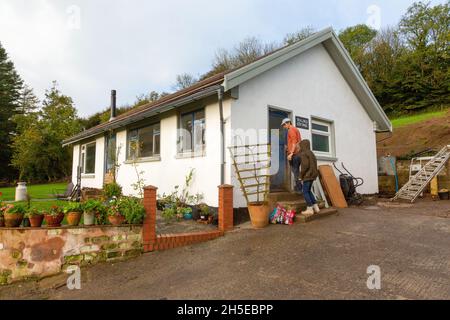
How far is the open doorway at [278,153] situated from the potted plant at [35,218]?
5468mm

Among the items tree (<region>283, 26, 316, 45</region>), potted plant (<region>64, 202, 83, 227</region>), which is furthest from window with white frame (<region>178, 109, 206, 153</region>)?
tree (<region>283, 26, 316, 45</region>)

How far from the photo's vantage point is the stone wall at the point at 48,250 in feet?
13.7

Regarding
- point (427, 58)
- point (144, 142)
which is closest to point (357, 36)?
point (427, 58)

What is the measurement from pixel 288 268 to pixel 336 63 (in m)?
9.20

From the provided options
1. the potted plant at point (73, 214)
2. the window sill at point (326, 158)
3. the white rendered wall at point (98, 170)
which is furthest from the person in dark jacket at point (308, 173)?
the white rendered wall at point (98, 170)

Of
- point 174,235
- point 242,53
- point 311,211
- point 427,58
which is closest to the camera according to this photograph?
point 174,235

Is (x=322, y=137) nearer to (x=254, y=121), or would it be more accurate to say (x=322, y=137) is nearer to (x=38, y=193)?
(x=254, y=121)

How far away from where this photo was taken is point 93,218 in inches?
181

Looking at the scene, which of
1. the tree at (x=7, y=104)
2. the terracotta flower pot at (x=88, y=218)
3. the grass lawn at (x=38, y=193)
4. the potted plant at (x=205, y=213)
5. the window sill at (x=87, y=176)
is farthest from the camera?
the tree at (x=7, y=104)

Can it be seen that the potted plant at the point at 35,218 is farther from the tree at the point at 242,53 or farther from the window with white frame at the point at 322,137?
the tree at the point at 242,53

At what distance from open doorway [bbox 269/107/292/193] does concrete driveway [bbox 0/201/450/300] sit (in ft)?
7.47

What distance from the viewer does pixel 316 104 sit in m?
9.12

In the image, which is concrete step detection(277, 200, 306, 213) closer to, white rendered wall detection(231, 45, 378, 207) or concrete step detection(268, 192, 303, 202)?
concrete step detection(268, 192, 303, 202)
